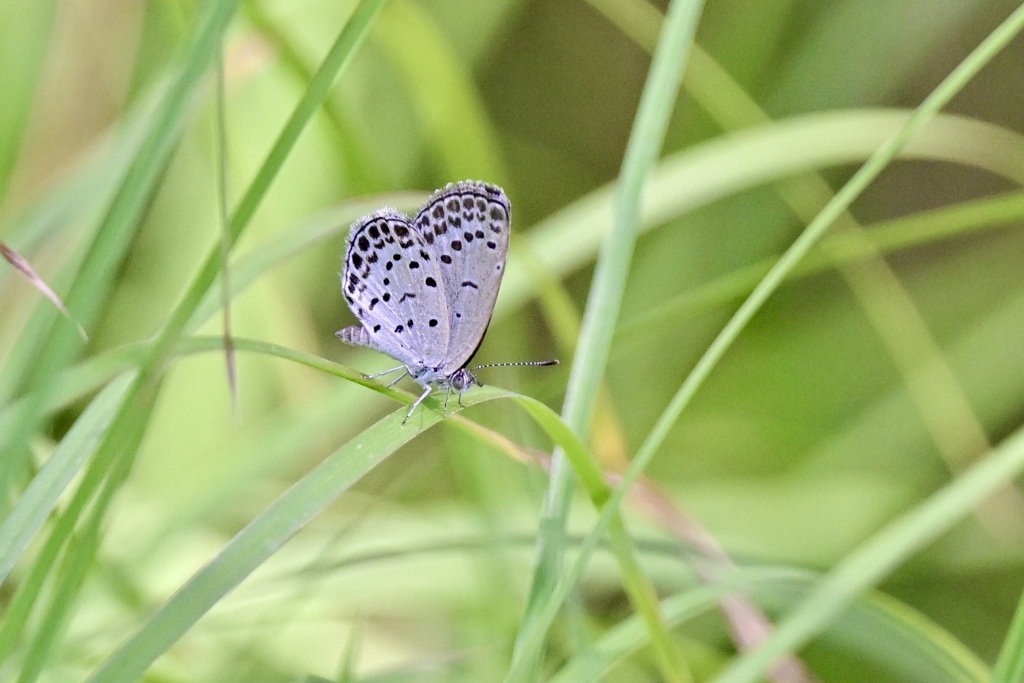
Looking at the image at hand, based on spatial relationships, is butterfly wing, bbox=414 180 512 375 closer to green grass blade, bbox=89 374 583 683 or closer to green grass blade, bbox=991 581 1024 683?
green grass blade, bbox=89 374 583 683

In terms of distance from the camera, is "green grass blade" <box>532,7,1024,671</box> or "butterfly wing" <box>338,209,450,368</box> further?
"butterfly wing" <box>338,209,450,368</box>

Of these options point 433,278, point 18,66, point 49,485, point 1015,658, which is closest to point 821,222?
point 1015,658

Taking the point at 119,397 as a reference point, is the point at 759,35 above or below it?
above

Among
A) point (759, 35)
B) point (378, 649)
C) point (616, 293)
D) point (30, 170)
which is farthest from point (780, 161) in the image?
point (30, 170)

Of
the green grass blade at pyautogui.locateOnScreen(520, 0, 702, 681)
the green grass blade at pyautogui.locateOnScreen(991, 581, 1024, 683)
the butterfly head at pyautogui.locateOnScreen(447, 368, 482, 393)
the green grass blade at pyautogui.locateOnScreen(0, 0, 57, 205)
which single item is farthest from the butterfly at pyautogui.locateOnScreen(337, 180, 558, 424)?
the green grass blade at pyautogui.locateOnScreen(0, 0, 57, 205)

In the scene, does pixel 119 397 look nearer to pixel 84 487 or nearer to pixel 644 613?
pixel 84 487

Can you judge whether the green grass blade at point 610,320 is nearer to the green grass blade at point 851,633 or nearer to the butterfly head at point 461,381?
the green grass blade at point 851,633

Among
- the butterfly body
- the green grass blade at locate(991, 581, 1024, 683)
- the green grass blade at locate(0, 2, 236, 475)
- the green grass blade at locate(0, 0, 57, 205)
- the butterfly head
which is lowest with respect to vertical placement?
the green grass blade at locate(991, 581, 1024, 683)

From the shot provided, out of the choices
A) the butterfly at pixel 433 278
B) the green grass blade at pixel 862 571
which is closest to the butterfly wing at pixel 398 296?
the butterfly at pixel 433 278
